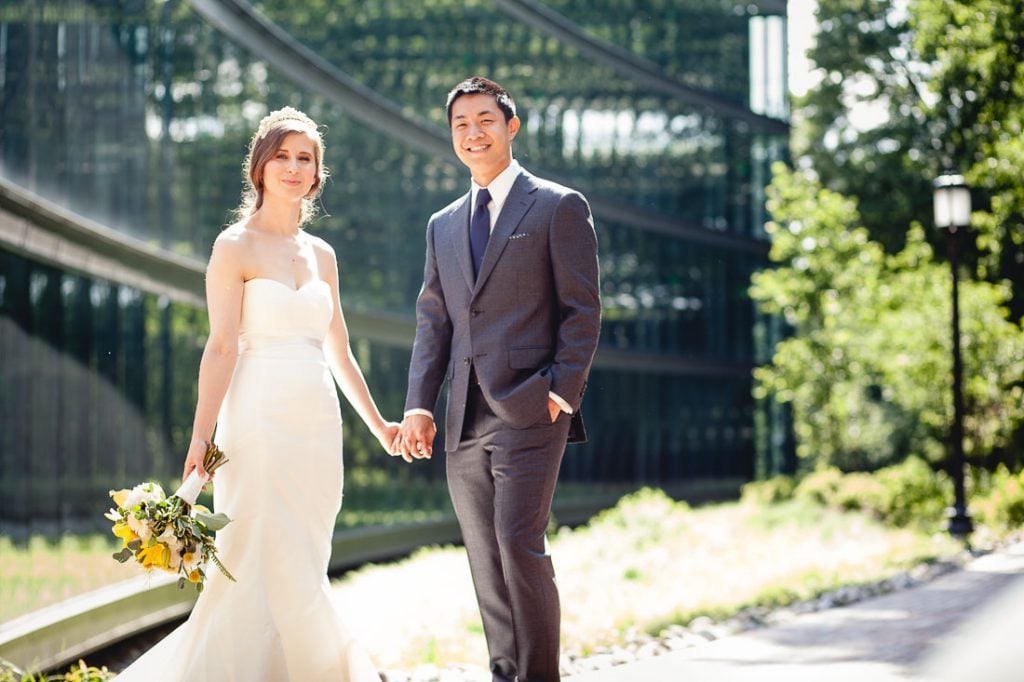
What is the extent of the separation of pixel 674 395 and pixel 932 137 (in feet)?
30.5

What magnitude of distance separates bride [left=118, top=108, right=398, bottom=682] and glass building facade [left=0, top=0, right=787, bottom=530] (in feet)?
13.6

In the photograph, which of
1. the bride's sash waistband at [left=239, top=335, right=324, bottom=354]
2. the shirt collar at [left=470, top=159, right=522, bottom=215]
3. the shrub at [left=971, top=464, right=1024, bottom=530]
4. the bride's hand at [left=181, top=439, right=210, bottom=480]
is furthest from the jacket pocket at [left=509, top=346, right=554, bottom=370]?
the shrub at [left=971, top=464, right=1024, bottom=530]

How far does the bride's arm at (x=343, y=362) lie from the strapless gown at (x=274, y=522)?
246 mm

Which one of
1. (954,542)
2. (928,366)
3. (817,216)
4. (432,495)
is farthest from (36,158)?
(817,216)

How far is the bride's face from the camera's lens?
5625 millimetres

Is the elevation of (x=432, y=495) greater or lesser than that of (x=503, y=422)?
lesser

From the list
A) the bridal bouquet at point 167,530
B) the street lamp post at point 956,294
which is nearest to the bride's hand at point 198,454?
the bridal bouquet at point 167,530

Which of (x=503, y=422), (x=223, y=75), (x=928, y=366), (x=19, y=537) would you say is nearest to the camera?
(x=503, y=422)

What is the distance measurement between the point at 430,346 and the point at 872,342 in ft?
53.2

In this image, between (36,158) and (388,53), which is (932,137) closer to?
(388,53)

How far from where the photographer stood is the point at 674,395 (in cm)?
3500

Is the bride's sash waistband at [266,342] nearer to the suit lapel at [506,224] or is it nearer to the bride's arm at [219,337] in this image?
the bride's arm at [219,337]

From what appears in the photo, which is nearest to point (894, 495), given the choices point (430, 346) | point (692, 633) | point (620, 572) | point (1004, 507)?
point (1004, 507)

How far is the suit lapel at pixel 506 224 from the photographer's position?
5438 millimetres
